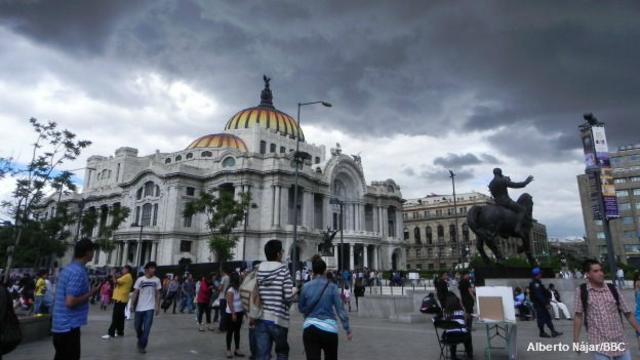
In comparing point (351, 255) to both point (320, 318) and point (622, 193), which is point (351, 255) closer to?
point (622, 193)

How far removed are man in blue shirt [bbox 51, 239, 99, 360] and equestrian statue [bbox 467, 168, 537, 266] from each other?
52.6ft

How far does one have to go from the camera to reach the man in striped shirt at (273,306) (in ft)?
18.8

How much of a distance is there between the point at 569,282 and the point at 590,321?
49.9ft

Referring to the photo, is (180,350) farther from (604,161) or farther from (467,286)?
(604,161)

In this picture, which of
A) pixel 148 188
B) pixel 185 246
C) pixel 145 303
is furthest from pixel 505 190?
pixel 148 188

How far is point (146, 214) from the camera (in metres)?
63.2

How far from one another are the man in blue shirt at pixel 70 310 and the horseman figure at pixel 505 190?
16.5m

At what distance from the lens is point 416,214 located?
95.9 metres

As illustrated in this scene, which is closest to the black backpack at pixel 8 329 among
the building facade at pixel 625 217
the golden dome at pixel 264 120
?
the golden dome at pixel 264 120

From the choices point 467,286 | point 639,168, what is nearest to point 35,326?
point 467,286

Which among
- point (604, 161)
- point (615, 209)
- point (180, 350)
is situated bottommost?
→ point (180, 350)

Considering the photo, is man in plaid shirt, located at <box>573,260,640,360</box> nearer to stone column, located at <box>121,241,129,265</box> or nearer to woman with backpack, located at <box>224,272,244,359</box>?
woman with backpack, located at <box>224,272,244,359</box>

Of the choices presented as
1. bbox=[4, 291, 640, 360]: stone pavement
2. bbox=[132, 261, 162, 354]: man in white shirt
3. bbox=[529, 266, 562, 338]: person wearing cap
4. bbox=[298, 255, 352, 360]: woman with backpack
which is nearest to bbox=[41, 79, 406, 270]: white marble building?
bbox=[4, 291, 640, 360]: stone pavement

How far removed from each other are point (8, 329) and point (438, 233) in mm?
90579
